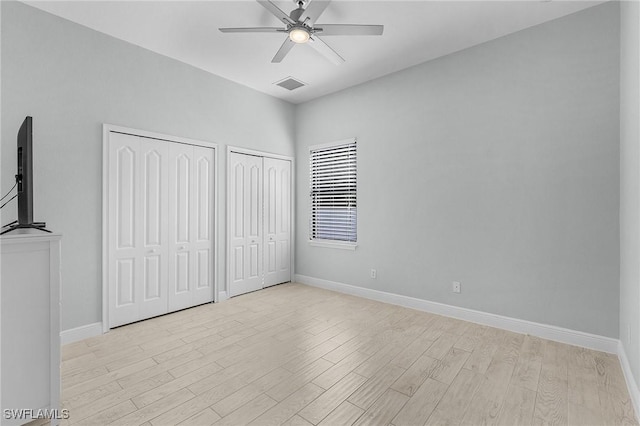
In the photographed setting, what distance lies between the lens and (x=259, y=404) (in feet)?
6.63

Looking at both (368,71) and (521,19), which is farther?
(368,71)

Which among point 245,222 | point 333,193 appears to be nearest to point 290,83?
point 333,193

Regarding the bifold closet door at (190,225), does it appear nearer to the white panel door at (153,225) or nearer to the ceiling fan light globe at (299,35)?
the white panel door at (153,225)

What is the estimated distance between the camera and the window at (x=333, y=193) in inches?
184

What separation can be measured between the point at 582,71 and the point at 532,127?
0.60m

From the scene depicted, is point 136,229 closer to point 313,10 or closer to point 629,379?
point 313,10

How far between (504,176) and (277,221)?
10.9ft

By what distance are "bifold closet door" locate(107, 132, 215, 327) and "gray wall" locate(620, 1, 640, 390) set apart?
422 centimetres

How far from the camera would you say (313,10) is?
2.41 metres

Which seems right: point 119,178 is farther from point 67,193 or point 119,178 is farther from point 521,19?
point 521,19

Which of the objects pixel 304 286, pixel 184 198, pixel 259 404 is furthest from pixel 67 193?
pixel 304 286

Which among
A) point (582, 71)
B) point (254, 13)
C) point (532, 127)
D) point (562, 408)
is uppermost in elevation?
point (254, 13)

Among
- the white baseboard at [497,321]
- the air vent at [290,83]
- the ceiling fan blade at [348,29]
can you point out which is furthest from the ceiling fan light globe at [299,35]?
the white baseboard at [497,321]

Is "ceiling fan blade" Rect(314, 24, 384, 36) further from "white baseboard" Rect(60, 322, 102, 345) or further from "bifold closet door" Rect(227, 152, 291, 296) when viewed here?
"white baseboard" Rect(60, 322, 102, 345)
